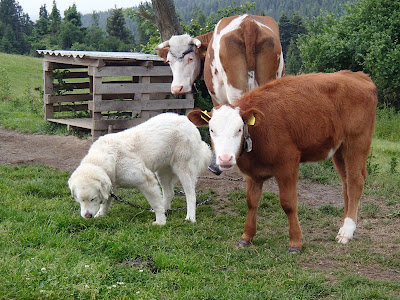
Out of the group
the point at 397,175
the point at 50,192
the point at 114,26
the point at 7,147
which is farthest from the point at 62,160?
the point at 114,26

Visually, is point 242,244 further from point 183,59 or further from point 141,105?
point 141,105

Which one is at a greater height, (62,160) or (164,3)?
(164,3)

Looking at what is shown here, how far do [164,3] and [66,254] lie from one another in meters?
9.66

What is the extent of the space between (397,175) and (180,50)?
4.70 meters

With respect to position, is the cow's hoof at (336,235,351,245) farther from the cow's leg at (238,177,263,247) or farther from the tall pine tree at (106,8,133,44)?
the tall pine tree at (106,8,133,44)

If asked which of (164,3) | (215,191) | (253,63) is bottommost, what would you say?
(215,191)

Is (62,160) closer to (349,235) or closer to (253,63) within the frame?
(253,63)

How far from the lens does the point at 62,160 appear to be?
10492 millimetres

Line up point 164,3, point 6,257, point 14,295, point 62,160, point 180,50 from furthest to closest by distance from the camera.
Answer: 1. point 164,3
2. point 62,160
3. point 180,50
4. point 6,257
5. point 14,295

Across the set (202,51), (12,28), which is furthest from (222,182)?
(12,28)

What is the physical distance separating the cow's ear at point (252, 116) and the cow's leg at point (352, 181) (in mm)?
1487

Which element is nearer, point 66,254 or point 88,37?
point 66,254

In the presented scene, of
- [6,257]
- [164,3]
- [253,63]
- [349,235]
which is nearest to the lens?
[6,257]

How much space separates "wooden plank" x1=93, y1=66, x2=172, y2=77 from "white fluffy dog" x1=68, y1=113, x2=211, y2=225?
510cm
